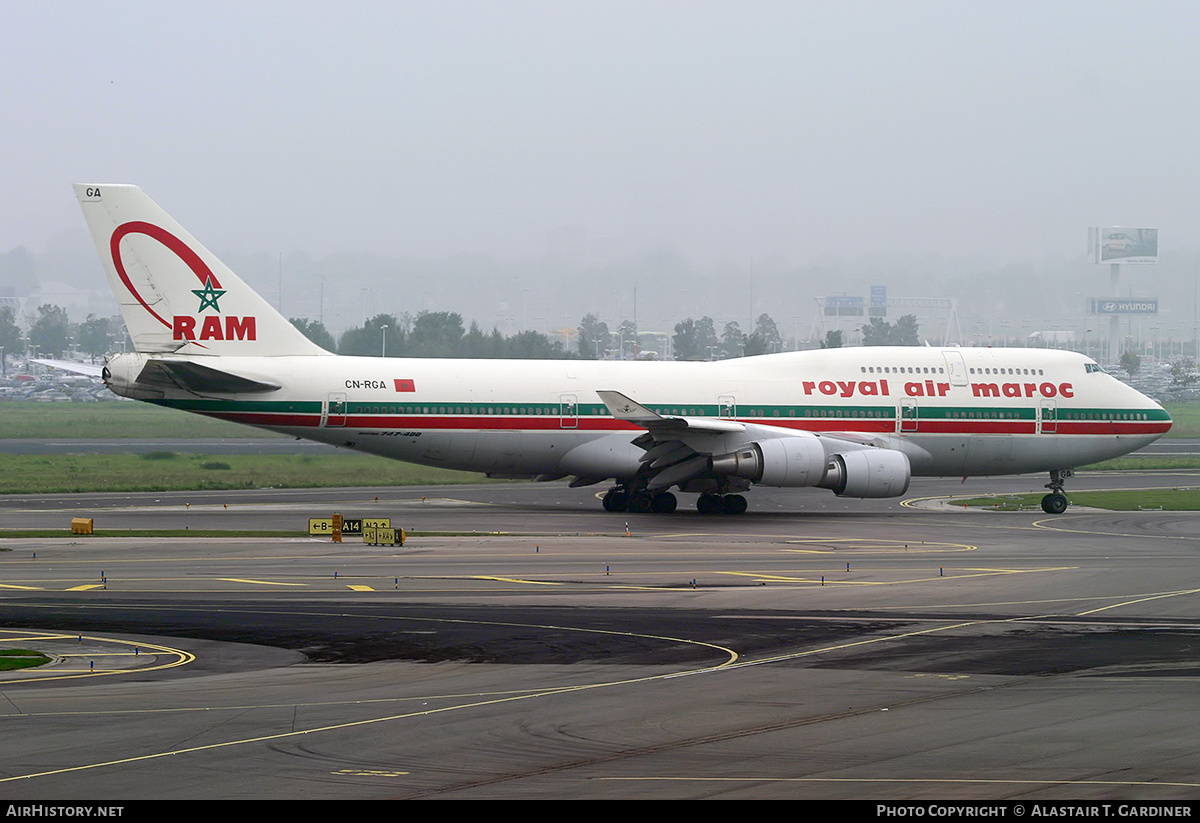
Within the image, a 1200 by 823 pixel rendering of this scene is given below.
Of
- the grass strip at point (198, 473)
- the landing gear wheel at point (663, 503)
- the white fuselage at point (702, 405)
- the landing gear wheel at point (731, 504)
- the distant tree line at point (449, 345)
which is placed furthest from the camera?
the distant tree line at point (449, 345)

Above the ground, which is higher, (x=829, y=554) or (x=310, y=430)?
(x=310, y=430)

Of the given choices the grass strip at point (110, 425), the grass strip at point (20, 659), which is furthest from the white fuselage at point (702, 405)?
the grass strip at point (110, 425)

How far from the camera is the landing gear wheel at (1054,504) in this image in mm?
43938

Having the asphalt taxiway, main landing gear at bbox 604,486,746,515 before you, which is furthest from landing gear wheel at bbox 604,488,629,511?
the asphalt taxiway

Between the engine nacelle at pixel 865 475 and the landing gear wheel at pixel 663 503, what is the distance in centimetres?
500

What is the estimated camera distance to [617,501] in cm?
4375

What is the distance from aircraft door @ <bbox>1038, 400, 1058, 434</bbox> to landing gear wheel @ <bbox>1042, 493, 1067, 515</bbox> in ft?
7.92

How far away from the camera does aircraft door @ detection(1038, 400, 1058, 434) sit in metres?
45.6

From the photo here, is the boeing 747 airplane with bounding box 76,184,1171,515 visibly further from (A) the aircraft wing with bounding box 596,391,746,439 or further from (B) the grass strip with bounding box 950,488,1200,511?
(B) the grass strip with bounding box 950,488,1200,511

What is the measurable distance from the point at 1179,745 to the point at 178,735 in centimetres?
959

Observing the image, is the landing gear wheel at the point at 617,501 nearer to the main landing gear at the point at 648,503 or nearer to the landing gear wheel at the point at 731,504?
the main landing gear at the point at 648,503
